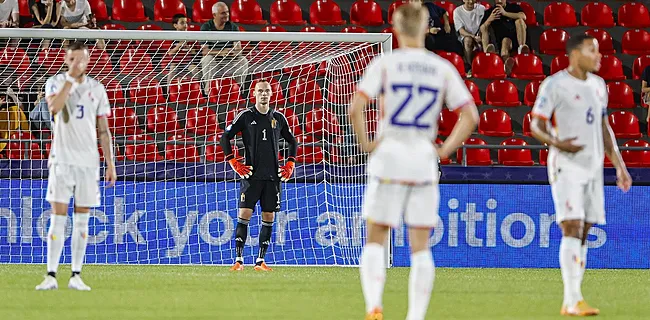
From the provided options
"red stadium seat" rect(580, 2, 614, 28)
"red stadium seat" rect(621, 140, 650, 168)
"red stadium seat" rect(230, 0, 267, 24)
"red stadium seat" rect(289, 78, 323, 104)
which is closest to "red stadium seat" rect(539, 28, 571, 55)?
"red stadium seat" rect(580, 2, 614, 28)

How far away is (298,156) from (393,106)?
844 centimetres

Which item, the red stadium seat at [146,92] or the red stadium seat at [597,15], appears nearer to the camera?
the red stadium seat at [146,92]

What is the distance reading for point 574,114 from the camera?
764 centimetres

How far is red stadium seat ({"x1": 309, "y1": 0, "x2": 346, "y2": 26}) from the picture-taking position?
58.9 ft

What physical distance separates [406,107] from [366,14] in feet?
40.1

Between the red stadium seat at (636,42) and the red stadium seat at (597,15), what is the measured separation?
397mm

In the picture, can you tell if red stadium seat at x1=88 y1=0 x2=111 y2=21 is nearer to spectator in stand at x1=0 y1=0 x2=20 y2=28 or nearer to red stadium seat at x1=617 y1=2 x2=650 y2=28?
spectator in stand at x1=0 y1=0 x2=20 y2=28

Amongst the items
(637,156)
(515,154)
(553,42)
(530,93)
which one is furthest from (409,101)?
(553,42)

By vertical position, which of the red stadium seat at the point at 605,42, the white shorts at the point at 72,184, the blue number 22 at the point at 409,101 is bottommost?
the white shorts at the point at 72,184

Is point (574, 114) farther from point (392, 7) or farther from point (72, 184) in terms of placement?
point (392, 7)

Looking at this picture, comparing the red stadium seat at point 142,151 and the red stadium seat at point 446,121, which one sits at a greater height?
the red stadium seat at point 446,121

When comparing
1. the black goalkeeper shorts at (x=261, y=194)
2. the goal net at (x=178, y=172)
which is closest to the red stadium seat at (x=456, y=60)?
the goal net at (x=178, y=172)

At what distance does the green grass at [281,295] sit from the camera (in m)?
7.52

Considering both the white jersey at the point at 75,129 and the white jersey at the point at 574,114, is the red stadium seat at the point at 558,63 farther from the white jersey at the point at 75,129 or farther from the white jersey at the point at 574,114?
the white jersey at the point at 75,129
